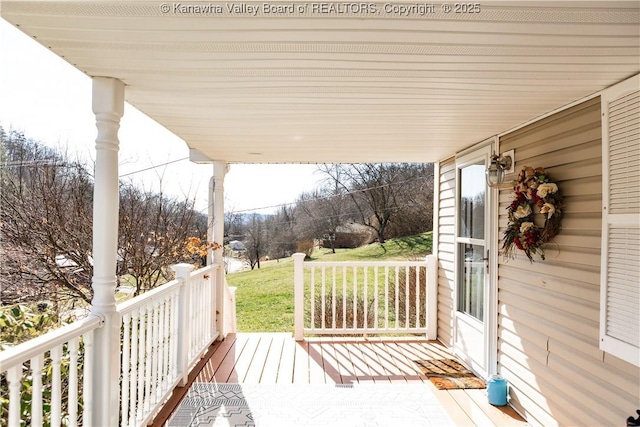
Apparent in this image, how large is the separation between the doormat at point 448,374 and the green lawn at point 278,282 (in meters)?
4.53

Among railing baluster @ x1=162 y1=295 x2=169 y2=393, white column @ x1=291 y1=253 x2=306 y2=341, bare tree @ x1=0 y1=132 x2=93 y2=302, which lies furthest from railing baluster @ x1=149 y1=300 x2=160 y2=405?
bare tree @ x1=0 y1=132 x2=93 y2=302

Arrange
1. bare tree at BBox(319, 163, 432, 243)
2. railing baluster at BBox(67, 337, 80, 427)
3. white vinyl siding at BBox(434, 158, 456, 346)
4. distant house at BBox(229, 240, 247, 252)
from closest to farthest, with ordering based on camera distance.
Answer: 1. railing baluster at BBox(67, 337, 80, 427)
2. white vinyl siding at BBox(434, 158, 456, 346)
3. distant house at BBox(229, 240, 247, 252)
4. bare tree at BBox(319, 163, 432, 243)

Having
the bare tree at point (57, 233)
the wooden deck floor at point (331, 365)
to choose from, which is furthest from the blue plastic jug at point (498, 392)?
the bare tree at point (57, 233)

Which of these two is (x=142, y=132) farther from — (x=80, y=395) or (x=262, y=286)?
(x=80, y=395)

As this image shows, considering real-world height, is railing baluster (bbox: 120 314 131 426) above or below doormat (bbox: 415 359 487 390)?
above

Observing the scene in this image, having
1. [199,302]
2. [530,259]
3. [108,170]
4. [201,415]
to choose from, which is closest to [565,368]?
[530,259]

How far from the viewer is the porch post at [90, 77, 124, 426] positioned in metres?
2.10

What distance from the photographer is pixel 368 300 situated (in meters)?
7.35

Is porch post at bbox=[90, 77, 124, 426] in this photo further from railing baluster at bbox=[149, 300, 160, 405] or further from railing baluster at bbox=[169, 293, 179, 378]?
railing baluster at bbox=[169, 293, 179, 378]

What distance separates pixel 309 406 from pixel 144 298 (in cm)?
160

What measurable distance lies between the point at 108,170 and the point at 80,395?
195cm

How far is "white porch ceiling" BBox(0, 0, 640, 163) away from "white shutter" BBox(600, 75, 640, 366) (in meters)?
0.19

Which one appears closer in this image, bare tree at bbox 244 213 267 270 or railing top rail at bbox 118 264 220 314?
railing top rail at bbox 118 264 220 314

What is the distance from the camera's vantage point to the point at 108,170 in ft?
7.18
